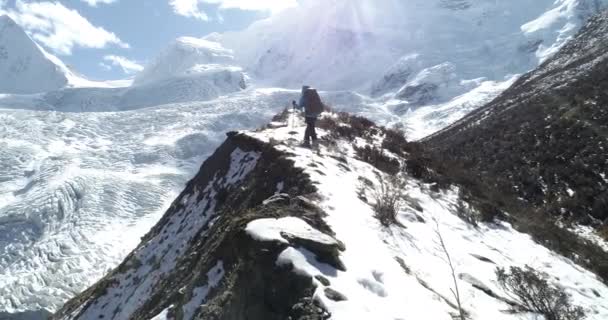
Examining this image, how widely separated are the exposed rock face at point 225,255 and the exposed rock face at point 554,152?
9179 mm

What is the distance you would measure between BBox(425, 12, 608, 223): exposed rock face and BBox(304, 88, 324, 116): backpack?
674 cm

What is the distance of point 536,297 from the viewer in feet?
20.0

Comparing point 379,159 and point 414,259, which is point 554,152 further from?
point 414,259

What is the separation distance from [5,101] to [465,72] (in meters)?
205

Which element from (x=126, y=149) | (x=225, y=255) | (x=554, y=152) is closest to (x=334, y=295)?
(x=225, y=255)

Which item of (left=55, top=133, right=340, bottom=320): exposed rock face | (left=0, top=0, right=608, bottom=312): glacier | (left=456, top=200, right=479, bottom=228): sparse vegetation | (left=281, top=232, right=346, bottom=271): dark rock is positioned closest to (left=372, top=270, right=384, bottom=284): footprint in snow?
(left=281, top=232, right=346, bottom=271): dark rock

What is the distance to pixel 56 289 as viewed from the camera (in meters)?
81.9

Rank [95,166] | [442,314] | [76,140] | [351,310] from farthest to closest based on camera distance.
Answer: [76,140] → [95,166] → [442,314] → [351,310]

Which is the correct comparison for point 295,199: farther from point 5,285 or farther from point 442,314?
point 5,285

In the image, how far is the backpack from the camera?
12.7 metres

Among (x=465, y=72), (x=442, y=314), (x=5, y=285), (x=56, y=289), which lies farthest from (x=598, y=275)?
(x=465, y=72)

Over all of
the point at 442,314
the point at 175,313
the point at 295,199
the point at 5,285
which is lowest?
the point at 5,285

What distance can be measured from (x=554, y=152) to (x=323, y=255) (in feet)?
80.3

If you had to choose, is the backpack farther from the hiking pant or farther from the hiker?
the hiking pant
